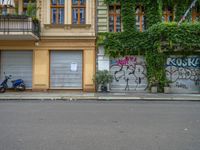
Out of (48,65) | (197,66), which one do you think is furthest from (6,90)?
(197,66)

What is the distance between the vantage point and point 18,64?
83.9ft

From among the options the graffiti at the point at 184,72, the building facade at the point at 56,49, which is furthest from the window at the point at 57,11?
the graffiti at the point at 184,72

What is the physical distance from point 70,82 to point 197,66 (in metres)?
9.07

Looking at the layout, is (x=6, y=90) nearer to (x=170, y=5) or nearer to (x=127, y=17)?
(x=127, y=17)

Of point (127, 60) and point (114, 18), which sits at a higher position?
point (114, 18)

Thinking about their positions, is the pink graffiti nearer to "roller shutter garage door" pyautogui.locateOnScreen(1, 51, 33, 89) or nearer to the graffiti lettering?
the graffiti lettering

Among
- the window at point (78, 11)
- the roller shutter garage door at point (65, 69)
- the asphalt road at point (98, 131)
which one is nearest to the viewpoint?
the asphalt road at point (98, 131)

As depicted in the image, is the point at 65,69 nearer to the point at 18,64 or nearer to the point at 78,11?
the point at 18,64

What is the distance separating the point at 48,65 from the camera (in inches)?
996

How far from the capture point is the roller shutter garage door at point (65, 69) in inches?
1001

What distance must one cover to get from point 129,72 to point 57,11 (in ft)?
22.0

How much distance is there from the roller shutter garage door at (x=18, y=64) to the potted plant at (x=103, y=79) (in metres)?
4.83

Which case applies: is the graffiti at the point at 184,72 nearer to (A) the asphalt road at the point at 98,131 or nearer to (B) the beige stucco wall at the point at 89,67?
(B) the beige stucco wall at the point at 89,67

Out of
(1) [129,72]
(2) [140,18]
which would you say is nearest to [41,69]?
(1) [129,72]
